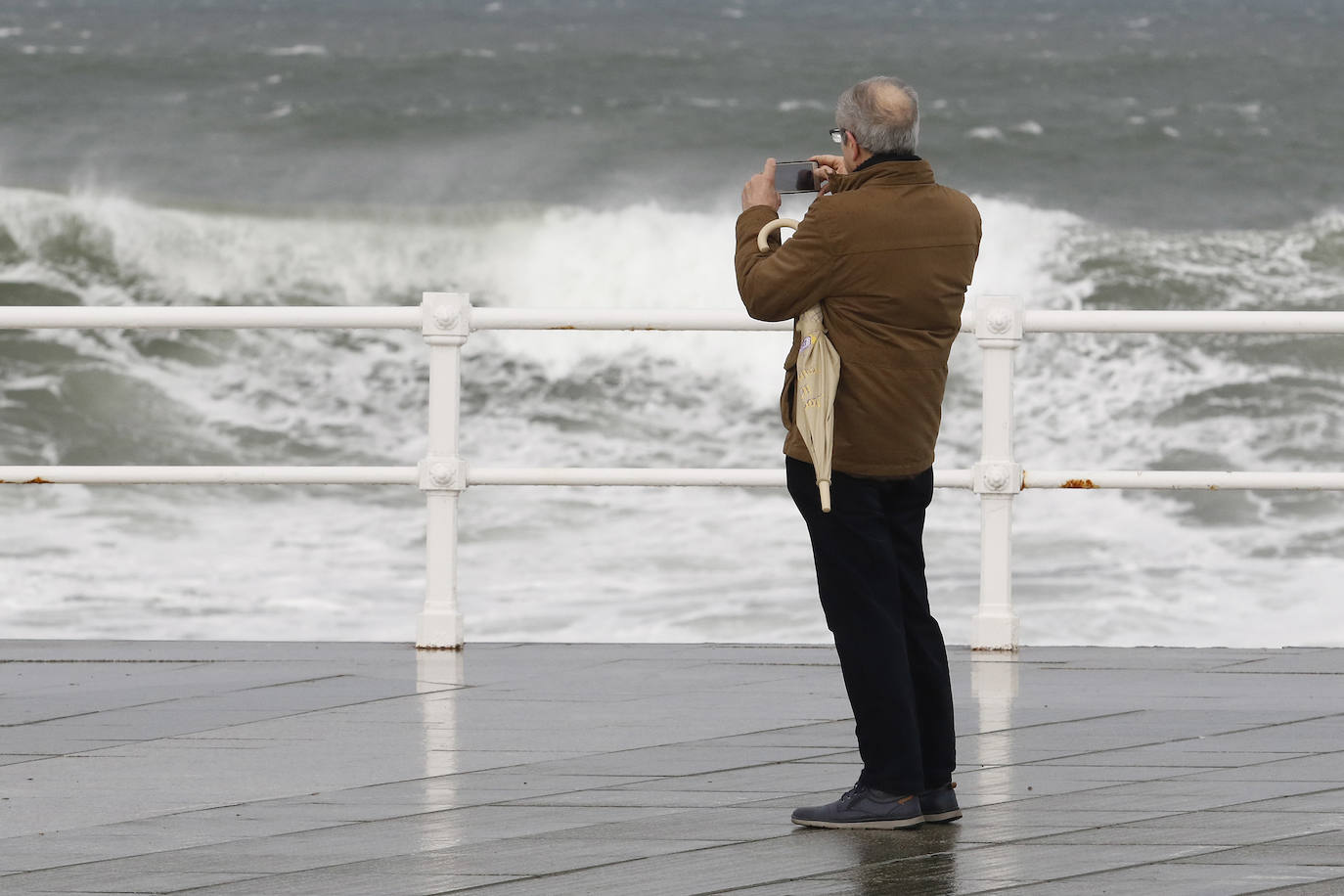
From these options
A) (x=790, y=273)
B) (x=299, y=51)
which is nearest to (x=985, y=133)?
(x=299, y=51)

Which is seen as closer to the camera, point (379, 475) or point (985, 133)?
point (379, 475)

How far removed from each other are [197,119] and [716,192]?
11.3 metres

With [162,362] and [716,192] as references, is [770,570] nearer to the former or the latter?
[162,362]

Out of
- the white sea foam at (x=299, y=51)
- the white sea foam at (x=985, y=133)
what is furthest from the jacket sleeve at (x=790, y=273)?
the white sea foam at (x=299, y=51)

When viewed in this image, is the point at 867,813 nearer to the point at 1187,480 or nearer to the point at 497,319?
the point at 1187,480

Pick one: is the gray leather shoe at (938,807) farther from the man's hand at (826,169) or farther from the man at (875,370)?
the man's hand at (826,169)

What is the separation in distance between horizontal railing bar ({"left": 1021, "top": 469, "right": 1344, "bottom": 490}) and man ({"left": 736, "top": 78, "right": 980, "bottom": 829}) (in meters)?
2.76

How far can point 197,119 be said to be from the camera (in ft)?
123

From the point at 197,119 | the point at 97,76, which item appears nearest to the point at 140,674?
the point at 197,119

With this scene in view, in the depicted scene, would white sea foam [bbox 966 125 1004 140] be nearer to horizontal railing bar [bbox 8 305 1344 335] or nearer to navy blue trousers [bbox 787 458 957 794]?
horizontal railing bar [bbox 8 305 1344 335]

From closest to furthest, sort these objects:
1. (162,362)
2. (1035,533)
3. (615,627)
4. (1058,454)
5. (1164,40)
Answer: (615,627) → (1035,533) → (1058,454) → (162,362) → (1164,40)

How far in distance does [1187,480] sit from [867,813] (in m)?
3.13

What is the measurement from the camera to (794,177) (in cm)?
438

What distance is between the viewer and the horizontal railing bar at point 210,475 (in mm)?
7211
